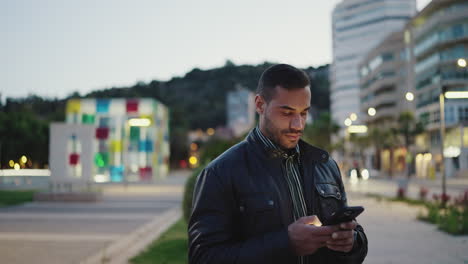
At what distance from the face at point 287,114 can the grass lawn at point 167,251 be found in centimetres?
653

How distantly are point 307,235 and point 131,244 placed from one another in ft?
30.9

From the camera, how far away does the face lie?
7.84 feet

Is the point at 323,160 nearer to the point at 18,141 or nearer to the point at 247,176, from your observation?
the point at 247,176

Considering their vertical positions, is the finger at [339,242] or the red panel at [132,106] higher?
the red panel at [132,106]

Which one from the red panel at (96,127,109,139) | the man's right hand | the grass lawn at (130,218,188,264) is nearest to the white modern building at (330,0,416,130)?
the red panel at (96,127,109,139)

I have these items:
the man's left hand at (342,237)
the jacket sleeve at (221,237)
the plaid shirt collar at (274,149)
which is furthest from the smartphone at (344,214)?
the plaid shirt collar at (274,149)

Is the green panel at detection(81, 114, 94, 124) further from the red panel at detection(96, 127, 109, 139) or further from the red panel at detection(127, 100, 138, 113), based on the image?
the red panel at detection(127, 100, 138, 113)

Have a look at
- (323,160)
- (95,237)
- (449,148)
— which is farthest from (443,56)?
(323,160)

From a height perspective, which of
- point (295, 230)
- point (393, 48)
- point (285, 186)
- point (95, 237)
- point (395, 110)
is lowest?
point (95, 237)

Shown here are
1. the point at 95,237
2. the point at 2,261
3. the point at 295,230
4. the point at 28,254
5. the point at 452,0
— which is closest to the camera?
the point at 295,230

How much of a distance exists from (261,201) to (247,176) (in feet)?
0.43

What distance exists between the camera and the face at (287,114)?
2.39 m

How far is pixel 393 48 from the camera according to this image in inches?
3312

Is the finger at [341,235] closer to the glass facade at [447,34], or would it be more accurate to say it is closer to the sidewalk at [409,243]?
the sidewalk at [409,243]
